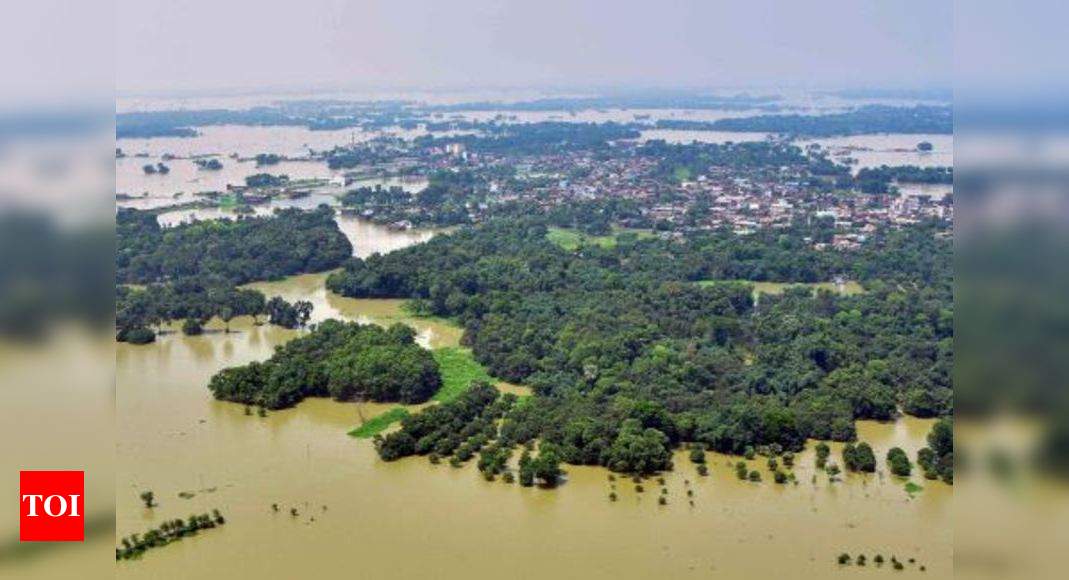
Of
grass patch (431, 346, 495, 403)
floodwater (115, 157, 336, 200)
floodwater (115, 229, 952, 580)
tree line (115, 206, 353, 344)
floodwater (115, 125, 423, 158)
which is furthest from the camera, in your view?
floodwater (115, 125, 423, 158)

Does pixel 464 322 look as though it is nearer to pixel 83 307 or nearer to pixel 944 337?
pixel 944 337

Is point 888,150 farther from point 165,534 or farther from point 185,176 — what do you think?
point 165,534

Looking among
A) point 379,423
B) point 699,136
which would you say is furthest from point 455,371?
point 699,136

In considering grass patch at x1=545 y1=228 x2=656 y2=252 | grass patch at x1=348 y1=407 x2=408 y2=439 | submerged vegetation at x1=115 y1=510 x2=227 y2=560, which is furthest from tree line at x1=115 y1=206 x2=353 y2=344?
submerged vegetation at x1=115 y1=510 x2=227 y2=560

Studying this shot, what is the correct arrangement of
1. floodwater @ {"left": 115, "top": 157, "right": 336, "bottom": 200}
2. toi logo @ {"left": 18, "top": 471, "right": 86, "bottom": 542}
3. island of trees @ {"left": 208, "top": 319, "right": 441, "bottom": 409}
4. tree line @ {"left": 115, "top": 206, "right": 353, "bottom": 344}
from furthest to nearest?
floodwater @ {"left": 115, "top": 157, "right": 336, "bottom": 200} < tree line @ {"left": 115, "top": 206, "right": 353, "bottom": 344} < island of trees @ {"left": 208, "top": 319, "right": 441, "bottom": 409} < toi logo @ {"left": 18, "top": 471, "right": 86, "bottom": 542}

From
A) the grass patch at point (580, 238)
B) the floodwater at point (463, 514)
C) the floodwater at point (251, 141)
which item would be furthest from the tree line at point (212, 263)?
the floodwater at point (251, 141)

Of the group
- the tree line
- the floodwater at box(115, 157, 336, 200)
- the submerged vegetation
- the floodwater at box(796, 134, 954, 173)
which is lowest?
the submerged vegetation

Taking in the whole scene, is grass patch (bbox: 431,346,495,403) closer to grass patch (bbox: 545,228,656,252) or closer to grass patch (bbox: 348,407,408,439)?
grass patch (bbox: 348,407,408,439)
